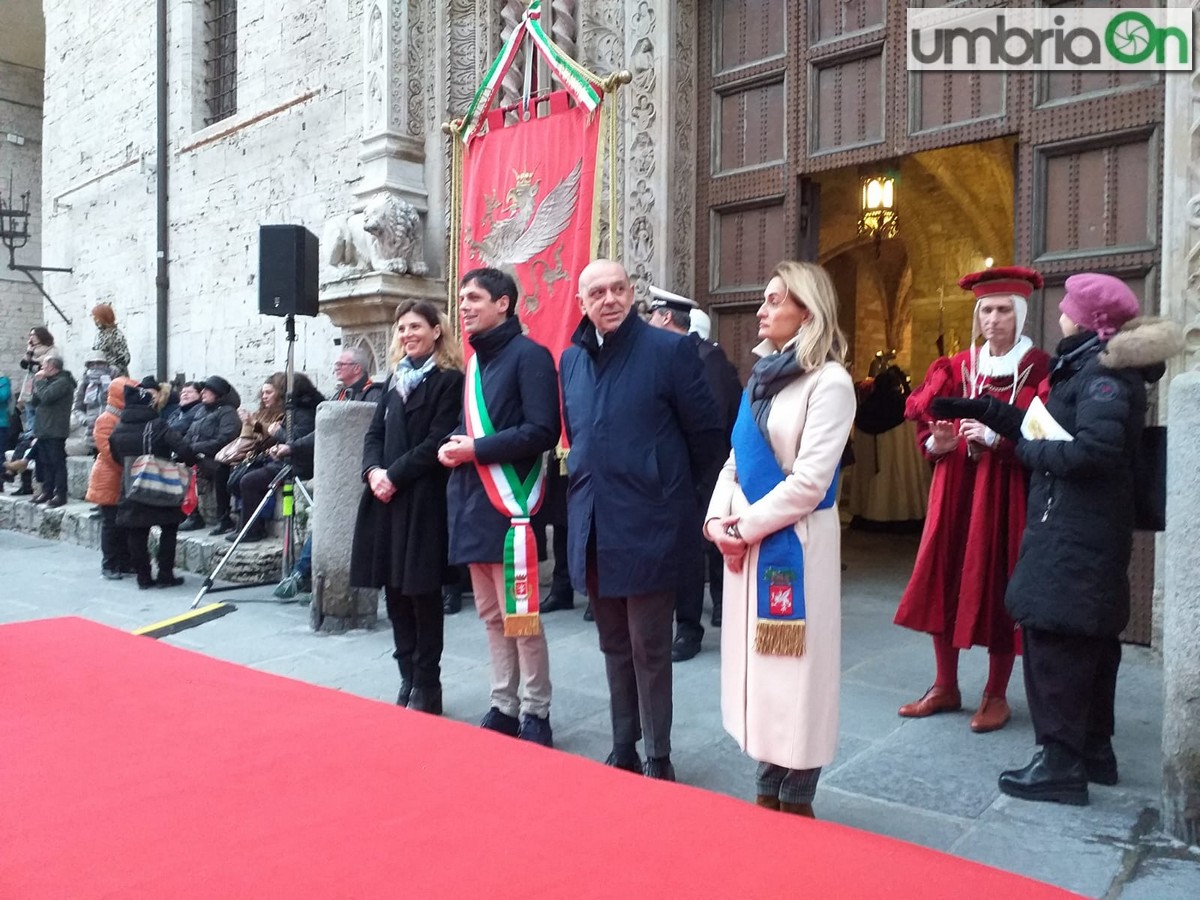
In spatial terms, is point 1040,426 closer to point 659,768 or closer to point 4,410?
point 659,768

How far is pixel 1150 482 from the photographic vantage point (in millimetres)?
3223

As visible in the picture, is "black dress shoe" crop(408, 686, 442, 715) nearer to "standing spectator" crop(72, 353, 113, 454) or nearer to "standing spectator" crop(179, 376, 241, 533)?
"standing spectator" crop(179, 376, 241, 533)

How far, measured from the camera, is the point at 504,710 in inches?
155

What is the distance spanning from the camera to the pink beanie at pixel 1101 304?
3.14 m

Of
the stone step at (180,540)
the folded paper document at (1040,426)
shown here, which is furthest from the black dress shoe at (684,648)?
the stone step at (180,540)

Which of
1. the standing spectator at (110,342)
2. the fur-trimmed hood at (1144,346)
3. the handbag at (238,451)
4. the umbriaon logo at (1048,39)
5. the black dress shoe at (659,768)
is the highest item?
A: the umbriaon logo at (1048,39)

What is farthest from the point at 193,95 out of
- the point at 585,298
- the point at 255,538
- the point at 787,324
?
the point at 787,324

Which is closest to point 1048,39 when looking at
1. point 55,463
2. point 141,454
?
point 141,454

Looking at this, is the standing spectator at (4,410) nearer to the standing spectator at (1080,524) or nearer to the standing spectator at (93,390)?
the standing spectator at (93,390)

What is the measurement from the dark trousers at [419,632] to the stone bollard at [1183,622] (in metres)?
2.69

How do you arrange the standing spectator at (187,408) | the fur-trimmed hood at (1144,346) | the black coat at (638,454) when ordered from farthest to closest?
the standing spectator at (187,408) < the black coat at (638,454) < the fur-trimmed hood at (1144,346)

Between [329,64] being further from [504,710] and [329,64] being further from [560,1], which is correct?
[504,710]

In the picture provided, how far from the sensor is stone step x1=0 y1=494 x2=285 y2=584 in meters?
7.50

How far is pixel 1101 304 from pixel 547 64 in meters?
4.97
